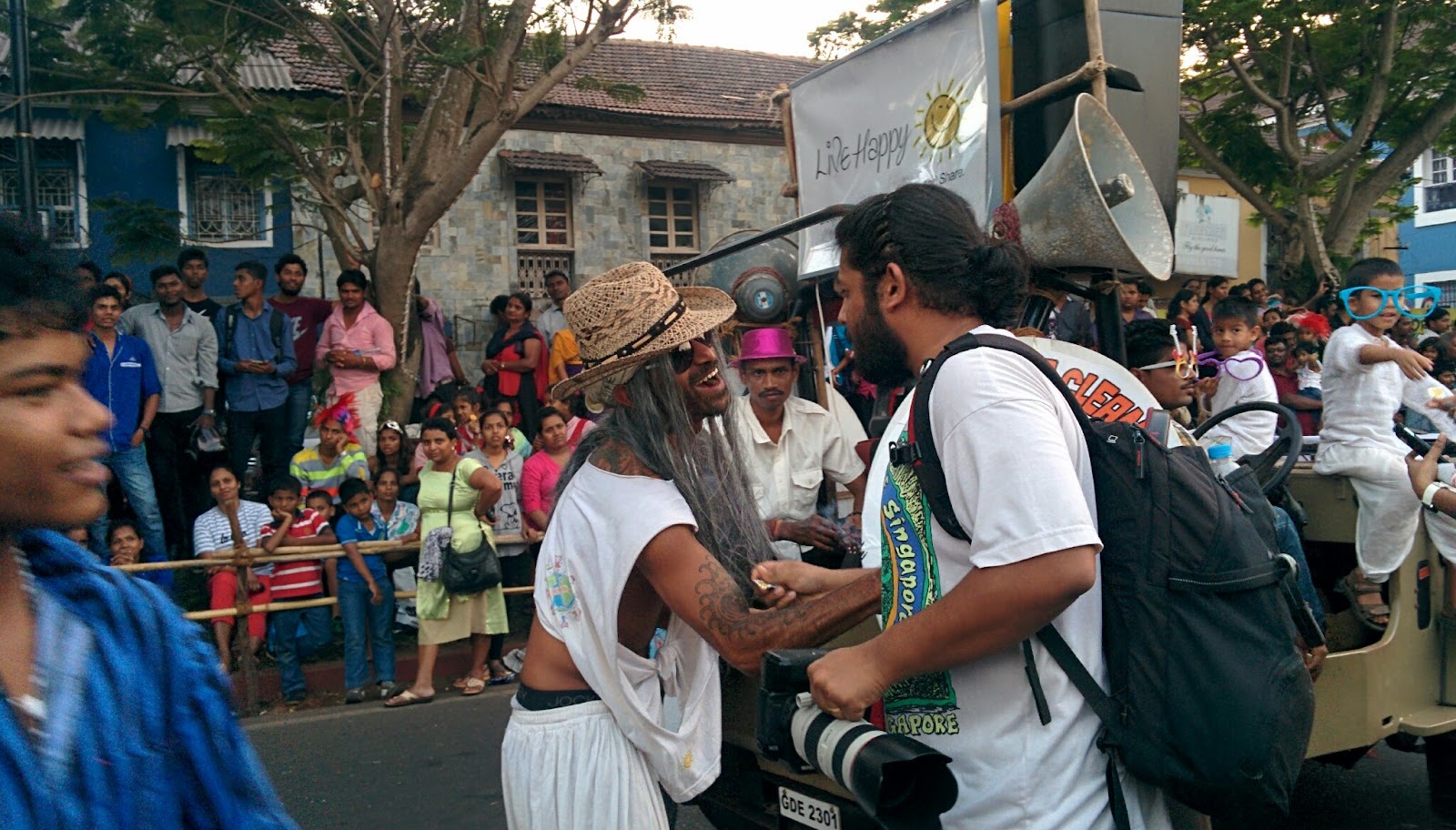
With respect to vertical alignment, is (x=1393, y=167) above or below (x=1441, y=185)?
below

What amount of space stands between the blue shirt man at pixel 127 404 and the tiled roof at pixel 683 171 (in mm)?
12505

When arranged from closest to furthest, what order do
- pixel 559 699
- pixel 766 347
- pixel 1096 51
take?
pixel 559 699 → pixel 1096 51 → pixel 766 347

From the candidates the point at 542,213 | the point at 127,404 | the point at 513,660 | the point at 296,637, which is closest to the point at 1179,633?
the point at 513,660

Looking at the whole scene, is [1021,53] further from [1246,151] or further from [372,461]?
[1246,151]

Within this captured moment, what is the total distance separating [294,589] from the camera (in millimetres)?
7652

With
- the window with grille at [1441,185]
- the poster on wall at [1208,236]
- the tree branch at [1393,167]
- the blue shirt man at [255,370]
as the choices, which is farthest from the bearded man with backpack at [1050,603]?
the window with grille at [1441,185]

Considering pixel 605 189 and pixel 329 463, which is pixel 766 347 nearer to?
pixel 329 463

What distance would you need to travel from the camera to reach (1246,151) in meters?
Answer: 17.1

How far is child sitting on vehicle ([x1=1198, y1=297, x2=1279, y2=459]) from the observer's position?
620 cm

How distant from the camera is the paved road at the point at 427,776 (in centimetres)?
504

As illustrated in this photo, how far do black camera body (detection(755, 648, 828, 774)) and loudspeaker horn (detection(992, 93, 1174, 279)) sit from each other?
1.93m

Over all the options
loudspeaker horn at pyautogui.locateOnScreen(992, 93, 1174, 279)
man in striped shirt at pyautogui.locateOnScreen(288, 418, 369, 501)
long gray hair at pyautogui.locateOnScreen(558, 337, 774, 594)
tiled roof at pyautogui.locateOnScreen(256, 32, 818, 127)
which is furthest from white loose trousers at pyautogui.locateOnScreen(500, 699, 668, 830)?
tiled roof at pyautogui.locateOnScreen(256, 32, 818, 127)

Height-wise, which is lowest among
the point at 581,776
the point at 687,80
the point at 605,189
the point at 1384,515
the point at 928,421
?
the point at 581,776

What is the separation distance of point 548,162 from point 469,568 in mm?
13092
